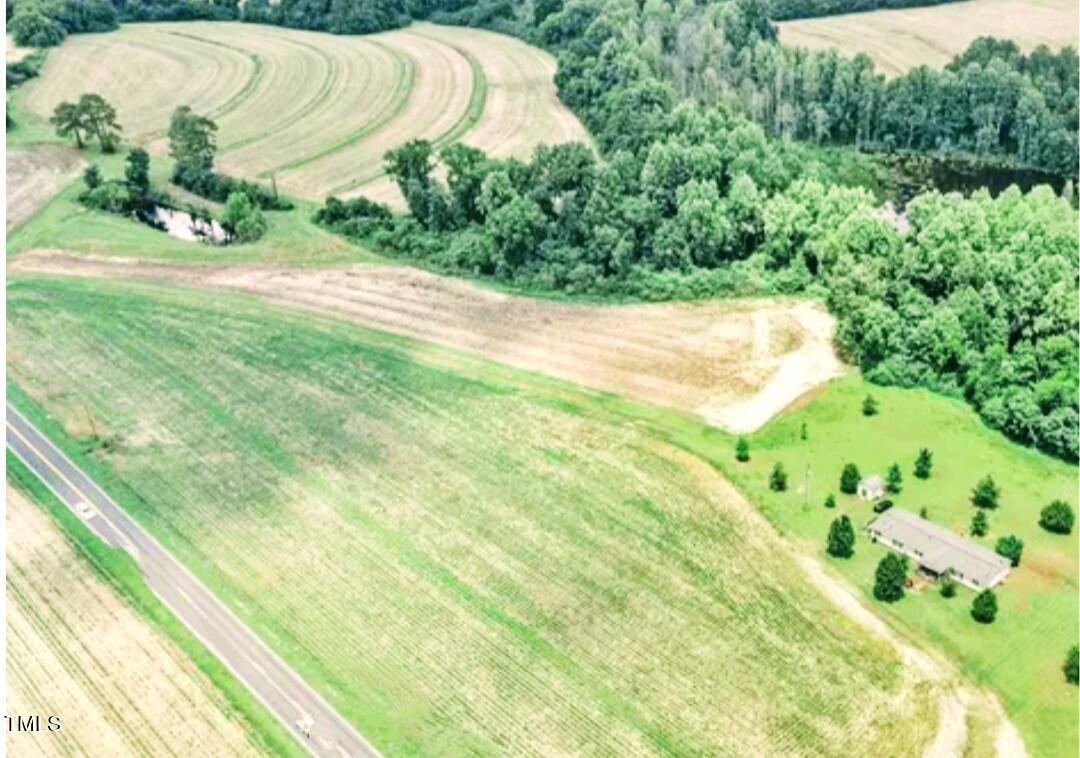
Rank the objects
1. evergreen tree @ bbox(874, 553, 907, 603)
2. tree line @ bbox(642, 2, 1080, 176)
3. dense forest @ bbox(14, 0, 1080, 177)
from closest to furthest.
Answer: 1. evergreen tree @ bbox(874, 553, 907, 603)
2. tree line @ bbox(642, 2, 1080, 176)
3. dense forest @ bbox(14, 0, 1080, 177)

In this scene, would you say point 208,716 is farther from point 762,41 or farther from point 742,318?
point 762,41

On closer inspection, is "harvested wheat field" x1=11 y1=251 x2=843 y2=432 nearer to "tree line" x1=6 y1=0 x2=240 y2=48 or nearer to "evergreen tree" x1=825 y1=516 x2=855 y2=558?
"evergreen tree" x1=825 y1=516 x2=855 y2=558

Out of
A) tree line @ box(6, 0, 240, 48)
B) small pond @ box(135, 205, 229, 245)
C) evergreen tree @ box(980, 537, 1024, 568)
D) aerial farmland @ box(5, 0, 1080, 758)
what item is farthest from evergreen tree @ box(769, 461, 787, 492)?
tree line @ box(6, 0, 240, 48)

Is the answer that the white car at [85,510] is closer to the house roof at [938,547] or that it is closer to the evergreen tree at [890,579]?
the evergreen tree at [890,579]

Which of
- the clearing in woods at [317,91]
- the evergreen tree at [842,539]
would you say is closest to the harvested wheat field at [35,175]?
the clearing in woods at [317,91]

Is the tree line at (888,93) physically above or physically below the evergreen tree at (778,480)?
above

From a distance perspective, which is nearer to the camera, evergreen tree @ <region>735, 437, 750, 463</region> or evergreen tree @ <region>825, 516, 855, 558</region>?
evergreen tree @ <region>825, 516, 855, 558</region>

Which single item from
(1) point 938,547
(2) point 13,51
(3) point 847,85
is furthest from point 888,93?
(2) point 13,51
